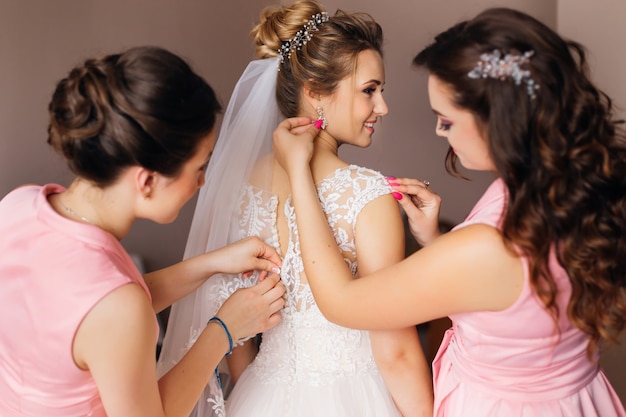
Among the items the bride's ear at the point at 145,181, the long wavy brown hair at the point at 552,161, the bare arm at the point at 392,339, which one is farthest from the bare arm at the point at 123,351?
the long wavy brown hair at the point at 552,161

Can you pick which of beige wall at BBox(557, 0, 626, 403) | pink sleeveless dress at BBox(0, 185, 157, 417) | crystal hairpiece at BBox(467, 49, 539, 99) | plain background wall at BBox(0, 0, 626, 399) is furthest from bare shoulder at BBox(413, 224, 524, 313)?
beige wall at BBox(557, 0, 626, 403)

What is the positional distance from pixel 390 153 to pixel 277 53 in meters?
1.54

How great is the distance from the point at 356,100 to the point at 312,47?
0.18 metres

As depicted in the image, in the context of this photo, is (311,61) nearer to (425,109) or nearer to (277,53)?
(277,53)

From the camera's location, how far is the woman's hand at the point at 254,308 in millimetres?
1540

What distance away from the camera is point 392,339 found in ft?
5.21

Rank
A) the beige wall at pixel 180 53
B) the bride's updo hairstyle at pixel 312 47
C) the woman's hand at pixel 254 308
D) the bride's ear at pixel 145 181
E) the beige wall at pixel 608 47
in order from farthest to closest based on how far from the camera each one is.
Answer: the beige wall at pixel 608 47 < the beige wall at pixel 180 53 < the bride's updo hairstyle at pixel 312 47 < the woman's hand at pixel 254 308 < the bride's ear at pixel 145 181

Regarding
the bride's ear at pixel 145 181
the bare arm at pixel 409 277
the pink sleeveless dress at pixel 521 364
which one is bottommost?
the pink sleeveless dress at pixel 521 364

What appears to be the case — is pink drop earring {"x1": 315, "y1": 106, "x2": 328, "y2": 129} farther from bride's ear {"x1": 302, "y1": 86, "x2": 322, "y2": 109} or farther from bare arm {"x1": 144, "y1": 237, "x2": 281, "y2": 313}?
bare arm {"x1": 144, "y1": 237, "x2": 281, "y2": 313}

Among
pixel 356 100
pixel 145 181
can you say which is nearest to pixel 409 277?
pixel 145 181

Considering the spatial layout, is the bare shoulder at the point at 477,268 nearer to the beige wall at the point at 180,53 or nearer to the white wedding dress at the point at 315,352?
the white wedding dress at the point at 315,352

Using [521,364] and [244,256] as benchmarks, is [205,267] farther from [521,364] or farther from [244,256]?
[521,364]

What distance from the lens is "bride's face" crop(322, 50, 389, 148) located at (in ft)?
5.76

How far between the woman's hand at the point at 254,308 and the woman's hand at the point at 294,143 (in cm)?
28
